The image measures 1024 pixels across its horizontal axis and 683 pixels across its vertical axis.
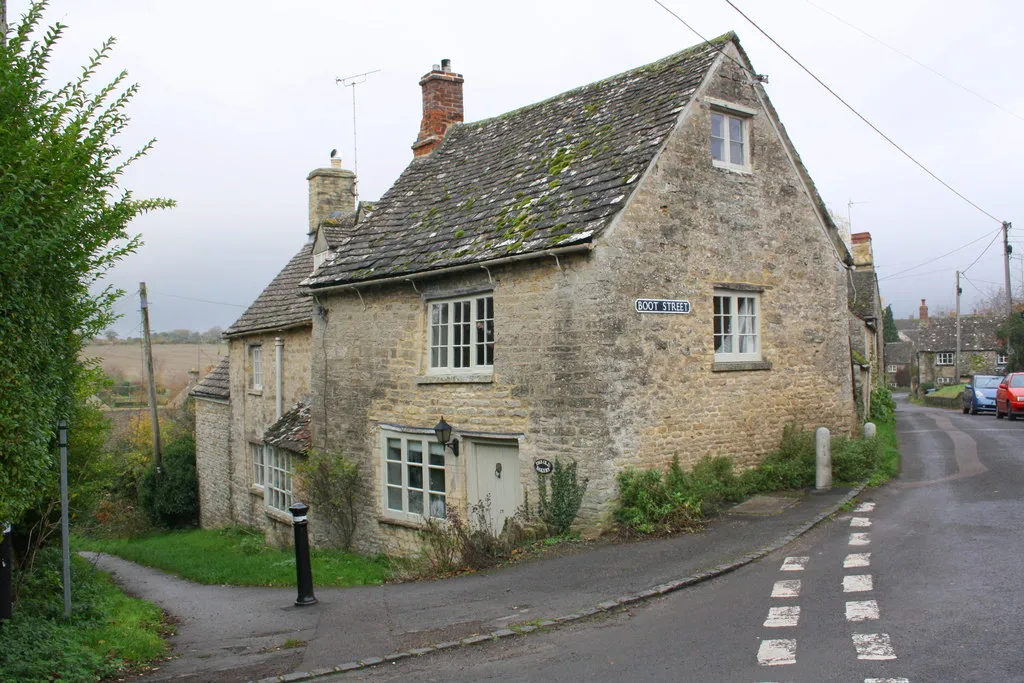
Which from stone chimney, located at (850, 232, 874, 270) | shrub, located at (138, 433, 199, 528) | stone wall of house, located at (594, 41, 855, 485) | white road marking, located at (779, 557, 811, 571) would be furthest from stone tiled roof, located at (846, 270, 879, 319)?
shrub, located at (138, 433, 199, 528)

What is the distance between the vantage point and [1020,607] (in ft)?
24.3

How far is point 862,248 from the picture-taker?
35094 millimetres

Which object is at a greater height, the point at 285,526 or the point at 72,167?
the point at 72,167

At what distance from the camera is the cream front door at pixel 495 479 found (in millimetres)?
13594

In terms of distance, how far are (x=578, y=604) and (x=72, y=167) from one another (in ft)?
21.3

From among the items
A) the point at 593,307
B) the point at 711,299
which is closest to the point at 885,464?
the point at 711,299

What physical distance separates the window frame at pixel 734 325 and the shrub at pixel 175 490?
21106mm

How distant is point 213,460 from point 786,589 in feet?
71.9

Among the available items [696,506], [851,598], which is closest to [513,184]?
[696,506]

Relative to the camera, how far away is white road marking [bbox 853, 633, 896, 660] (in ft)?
21.3

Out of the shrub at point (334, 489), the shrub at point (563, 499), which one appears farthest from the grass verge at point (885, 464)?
the shrub at point (334, 489)

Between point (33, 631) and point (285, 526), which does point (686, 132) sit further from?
point (285, 526)

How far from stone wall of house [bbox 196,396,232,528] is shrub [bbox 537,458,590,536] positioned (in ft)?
50.9

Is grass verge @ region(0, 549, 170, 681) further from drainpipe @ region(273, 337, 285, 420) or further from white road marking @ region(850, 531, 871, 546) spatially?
drainpipe @ region(273, 337, 285, 420)
